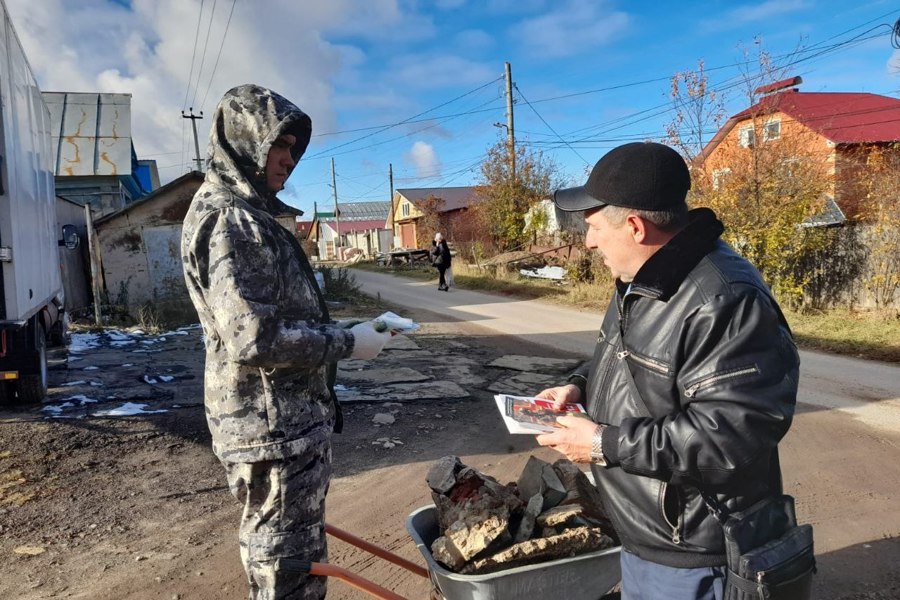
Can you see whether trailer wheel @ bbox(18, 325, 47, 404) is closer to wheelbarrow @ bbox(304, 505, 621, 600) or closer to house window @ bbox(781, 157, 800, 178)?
wheelbarrow @ bbox(304, 505, 621, 600)

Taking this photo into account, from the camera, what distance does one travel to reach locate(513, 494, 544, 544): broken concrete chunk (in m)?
2.30

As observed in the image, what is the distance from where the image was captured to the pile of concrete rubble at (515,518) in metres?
2.15

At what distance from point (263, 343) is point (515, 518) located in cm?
132

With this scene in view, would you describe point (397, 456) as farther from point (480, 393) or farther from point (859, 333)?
point (859, 333)

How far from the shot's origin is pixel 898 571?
329cm

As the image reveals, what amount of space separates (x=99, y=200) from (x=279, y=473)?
2005cm

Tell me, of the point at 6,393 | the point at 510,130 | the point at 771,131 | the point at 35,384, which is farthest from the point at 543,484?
the point at 510,130

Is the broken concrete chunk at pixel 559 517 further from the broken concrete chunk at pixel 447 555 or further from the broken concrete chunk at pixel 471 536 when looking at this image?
the broken concrete chunk at pixel 447 555

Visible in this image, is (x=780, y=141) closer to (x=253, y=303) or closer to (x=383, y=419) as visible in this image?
(x=383, y=419)

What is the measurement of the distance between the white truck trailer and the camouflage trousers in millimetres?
4409

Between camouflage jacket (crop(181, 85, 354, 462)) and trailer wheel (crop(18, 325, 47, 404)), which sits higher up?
camouflage jacket (crop(181, 85, 354, 462))

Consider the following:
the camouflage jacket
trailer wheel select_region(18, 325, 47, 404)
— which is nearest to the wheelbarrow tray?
the camouflage jacket

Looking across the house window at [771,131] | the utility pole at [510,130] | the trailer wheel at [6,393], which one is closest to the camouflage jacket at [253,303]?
the trailer wheel at [6,393]

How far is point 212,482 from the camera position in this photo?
474 cm
